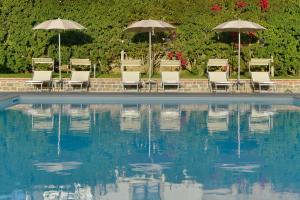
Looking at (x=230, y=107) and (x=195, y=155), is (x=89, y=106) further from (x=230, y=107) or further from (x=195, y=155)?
(x=195, y=155)

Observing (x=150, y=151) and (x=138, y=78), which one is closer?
(x=150, y=151)

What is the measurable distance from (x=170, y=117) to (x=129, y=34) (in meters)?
6.47

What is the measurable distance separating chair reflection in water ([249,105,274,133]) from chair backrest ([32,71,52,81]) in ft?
20.4

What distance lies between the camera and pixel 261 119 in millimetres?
14945

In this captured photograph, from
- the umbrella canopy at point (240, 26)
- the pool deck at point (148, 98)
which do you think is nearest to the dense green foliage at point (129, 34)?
the umbrella canopy at point (240, 26)

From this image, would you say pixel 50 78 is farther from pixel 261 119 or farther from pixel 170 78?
pixel 261 119

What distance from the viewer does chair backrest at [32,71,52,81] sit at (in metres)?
19.2

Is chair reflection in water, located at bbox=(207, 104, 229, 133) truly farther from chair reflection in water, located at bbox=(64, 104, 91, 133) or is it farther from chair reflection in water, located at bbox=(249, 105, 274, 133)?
chair reflection in water, located at bbox=(64, 104, 91, 133)

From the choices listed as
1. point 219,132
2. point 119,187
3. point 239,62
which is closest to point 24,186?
point 119,187

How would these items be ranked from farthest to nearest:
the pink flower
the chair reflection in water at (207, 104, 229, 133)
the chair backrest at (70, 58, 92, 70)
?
1. the pink flower
2. the chair backrest at (70, 58, 92, 70)
3. the chair reflection in water at (207, 104, 229, 133)

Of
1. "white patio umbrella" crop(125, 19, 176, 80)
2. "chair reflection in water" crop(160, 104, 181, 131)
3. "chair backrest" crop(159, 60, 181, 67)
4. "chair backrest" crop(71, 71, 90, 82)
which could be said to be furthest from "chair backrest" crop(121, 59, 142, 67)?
"chair reflection in water" crop(160, 104, 181, 131)

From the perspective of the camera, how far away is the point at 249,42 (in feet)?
69.3

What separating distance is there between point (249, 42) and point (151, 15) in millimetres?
3370

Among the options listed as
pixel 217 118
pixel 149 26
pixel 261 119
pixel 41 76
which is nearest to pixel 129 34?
pixel 149 26
